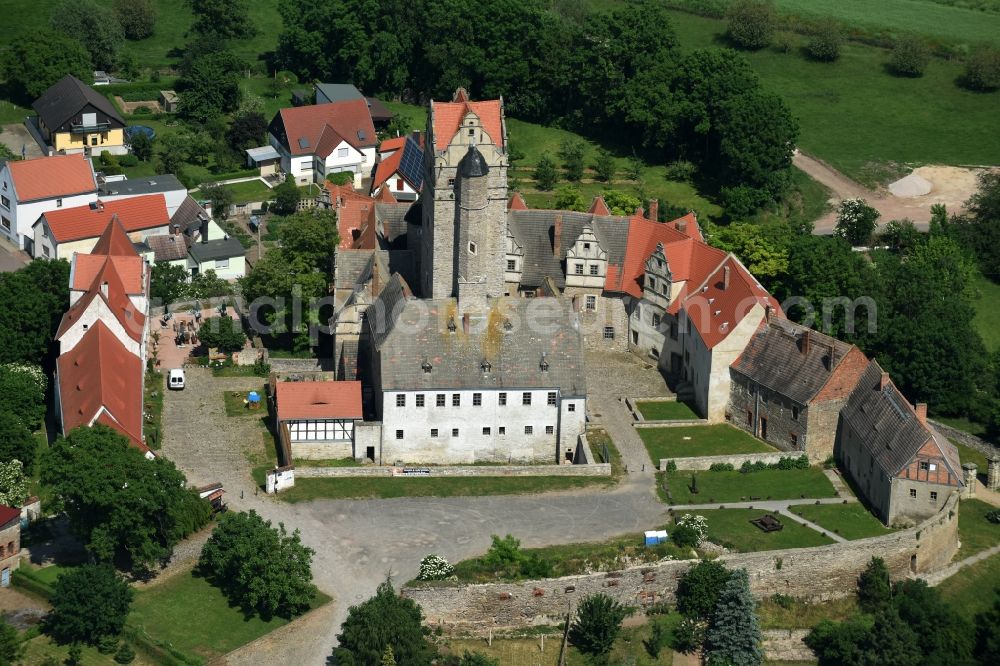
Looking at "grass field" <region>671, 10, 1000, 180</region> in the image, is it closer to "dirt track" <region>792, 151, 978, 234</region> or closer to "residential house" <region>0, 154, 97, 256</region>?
"dirt track" <region>792, 151, 978, 234</region>

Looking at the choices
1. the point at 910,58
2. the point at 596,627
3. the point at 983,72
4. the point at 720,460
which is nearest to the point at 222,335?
the point at 720,460

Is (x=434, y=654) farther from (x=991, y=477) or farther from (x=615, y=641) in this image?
(x=991, y=477)

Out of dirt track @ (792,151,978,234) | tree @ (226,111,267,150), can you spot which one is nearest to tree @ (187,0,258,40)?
tree @ (226,111,267,150)

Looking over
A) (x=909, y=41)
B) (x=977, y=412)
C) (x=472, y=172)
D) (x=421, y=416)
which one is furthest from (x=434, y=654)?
(x=909, y=41)

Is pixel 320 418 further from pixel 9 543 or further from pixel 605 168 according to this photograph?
pixel 605 168

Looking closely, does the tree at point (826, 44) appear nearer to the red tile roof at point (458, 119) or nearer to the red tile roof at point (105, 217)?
the red tile roof at point (105, 217)
